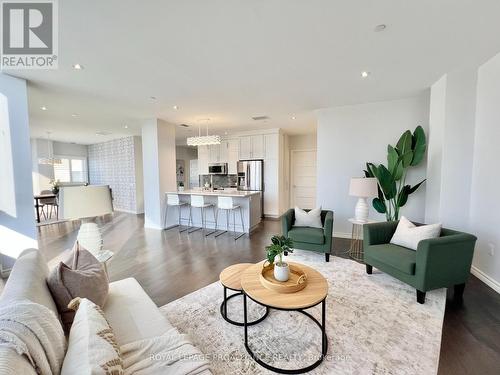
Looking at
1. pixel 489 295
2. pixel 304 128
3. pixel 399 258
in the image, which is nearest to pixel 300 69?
pixel 399 258

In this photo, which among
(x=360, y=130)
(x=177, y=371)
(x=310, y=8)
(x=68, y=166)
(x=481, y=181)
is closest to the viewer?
(x=177, y=371)

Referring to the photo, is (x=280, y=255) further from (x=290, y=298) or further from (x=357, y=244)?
(x=357, y=244)

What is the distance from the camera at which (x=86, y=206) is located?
6.46 ft

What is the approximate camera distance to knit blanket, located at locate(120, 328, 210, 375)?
1082 millimetres

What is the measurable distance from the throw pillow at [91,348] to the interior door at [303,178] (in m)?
7.11

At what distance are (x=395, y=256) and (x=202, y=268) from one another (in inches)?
99.3

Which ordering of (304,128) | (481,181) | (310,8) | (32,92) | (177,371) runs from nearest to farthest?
(177,371) → (310,8) → (481,181) → (32,92) → (304,128)

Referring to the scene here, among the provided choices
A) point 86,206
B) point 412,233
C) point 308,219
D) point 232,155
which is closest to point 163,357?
point 86,206

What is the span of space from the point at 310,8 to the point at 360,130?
315cm

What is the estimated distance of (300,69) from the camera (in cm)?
295

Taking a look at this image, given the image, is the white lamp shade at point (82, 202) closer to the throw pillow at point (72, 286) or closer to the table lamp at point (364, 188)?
the throw pillow at point (72, 286)

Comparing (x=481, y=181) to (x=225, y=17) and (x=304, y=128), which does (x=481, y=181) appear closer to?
(x=225, y=17)

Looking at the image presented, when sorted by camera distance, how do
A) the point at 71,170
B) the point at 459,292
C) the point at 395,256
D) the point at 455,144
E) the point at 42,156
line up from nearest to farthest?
the point at 459,292
the point at 395,256
the point at 455,144
the point at 42,156
the point at 71,170

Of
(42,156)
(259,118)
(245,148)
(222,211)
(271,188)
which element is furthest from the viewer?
(42,156)
